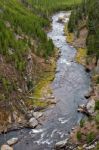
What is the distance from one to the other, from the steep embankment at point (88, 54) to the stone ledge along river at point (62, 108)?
2589 mm

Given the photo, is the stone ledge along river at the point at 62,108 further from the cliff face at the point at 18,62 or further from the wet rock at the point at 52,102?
the cliff face at the point at 18,62

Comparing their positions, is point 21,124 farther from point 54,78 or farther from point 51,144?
point 54,78

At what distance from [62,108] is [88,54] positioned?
38721 mm

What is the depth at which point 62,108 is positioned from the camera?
86.9 metres

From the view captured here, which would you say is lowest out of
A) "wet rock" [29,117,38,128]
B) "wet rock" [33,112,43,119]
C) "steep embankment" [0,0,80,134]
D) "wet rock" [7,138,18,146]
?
"wet rock" [7,138,18,146]

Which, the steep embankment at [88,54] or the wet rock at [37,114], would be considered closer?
the steep embankment at [88,54]

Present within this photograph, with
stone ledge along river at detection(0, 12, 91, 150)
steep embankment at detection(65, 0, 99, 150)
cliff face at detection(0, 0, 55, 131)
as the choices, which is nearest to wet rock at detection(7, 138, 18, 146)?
stone ledge along river at detection(0, 12, 91, 150)

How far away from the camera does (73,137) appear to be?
7350cm

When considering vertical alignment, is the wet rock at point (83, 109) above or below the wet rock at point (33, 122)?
above

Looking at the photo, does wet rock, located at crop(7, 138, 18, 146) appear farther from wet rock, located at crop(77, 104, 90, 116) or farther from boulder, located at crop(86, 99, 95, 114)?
boulder, located at crop(86, 99, 95, 114)

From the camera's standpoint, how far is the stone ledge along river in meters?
→ 74.1

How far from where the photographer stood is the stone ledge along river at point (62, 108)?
243 ft

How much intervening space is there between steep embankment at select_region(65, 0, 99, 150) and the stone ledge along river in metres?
2.59

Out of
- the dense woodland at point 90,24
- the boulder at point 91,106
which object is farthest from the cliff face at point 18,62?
the boulder at point 91,106
